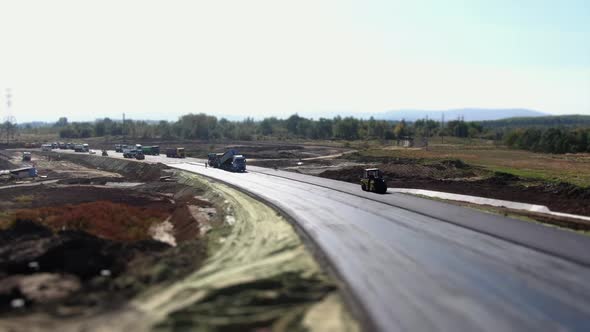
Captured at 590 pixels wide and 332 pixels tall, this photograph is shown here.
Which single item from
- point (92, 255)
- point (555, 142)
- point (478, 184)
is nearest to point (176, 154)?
point (478, 184)

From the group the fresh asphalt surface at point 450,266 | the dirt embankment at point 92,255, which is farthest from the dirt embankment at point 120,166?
the fresh asphalt surface at point 450,266

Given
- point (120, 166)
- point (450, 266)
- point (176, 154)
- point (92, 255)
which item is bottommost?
point (120, 166)

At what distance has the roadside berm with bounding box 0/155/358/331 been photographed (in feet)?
58.9

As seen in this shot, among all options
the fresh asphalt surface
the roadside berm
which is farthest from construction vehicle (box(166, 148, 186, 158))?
the fresh asphalt surface

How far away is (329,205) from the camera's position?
4512 centimetres

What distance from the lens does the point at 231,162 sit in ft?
282

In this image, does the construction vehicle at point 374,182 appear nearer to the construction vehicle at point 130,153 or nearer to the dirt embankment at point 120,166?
the dirt embankment at point 120,166

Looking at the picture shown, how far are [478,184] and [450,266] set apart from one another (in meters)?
40.5

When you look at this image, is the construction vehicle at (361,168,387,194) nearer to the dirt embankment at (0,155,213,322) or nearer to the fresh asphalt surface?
the fresh asphalt surface

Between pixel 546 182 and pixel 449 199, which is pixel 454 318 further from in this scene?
pixel 546 182

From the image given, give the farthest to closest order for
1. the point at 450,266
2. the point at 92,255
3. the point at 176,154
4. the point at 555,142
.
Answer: the point at 555,142, the point at 176,154, the point at 92,255, the point at 450,266

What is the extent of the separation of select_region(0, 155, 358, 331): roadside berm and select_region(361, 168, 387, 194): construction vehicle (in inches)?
669

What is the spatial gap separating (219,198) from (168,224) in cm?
1110

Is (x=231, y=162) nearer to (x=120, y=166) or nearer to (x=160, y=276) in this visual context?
(x=120, y=166)
